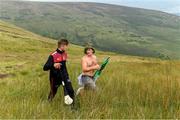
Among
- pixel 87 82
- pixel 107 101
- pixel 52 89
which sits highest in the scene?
pixel 87 82

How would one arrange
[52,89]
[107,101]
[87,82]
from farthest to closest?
[87,82]
[52,89]
[107,101]

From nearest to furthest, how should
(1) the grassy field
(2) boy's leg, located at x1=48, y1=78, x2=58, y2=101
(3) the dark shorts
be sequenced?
(1) the grassy field, (2) boy's leg, located at x1=48, y1=78, x2=58, y2=101, (3) the dark shorts

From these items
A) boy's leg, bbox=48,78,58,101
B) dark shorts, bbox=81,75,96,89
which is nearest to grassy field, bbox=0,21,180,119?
boy's leg, bbox=48,78,58,101

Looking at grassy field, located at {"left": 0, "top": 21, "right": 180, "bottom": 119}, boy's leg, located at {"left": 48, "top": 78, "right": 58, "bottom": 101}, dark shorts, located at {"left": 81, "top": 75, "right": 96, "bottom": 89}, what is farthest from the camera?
dark shorts, located at {"left": 81, "top": 75, "right": 96, "bottom": 89}

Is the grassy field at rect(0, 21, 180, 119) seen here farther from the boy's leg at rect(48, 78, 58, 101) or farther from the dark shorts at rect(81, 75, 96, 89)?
the dark shorts at rect(81, 75, 96, 89)

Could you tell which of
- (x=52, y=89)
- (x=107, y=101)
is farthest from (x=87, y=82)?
(x=107, y=101)

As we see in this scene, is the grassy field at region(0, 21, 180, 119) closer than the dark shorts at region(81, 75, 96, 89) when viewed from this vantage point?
Yes

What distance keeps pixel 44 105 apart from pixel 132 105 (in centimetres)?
185

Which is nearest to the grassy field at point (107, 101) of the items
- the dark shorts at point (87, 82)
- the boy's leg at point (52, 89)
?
the boy's leg at point (52, 89)

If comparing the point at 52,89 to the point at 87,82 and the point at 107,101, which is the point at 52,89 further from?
the point at 107,101

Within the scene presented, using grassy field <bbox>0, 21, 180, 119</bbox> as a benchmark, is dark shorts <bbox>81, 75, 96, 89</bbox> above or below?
above

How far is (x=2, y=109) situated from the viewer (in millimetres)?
8289

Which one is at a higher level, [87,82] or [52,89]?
[87,82]

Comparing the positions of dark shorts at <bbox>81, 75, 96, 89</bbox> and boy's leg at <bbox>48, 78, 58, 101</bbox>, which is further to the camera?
dark shorts at <bbox>81, 75, 96, 89</bbox>
